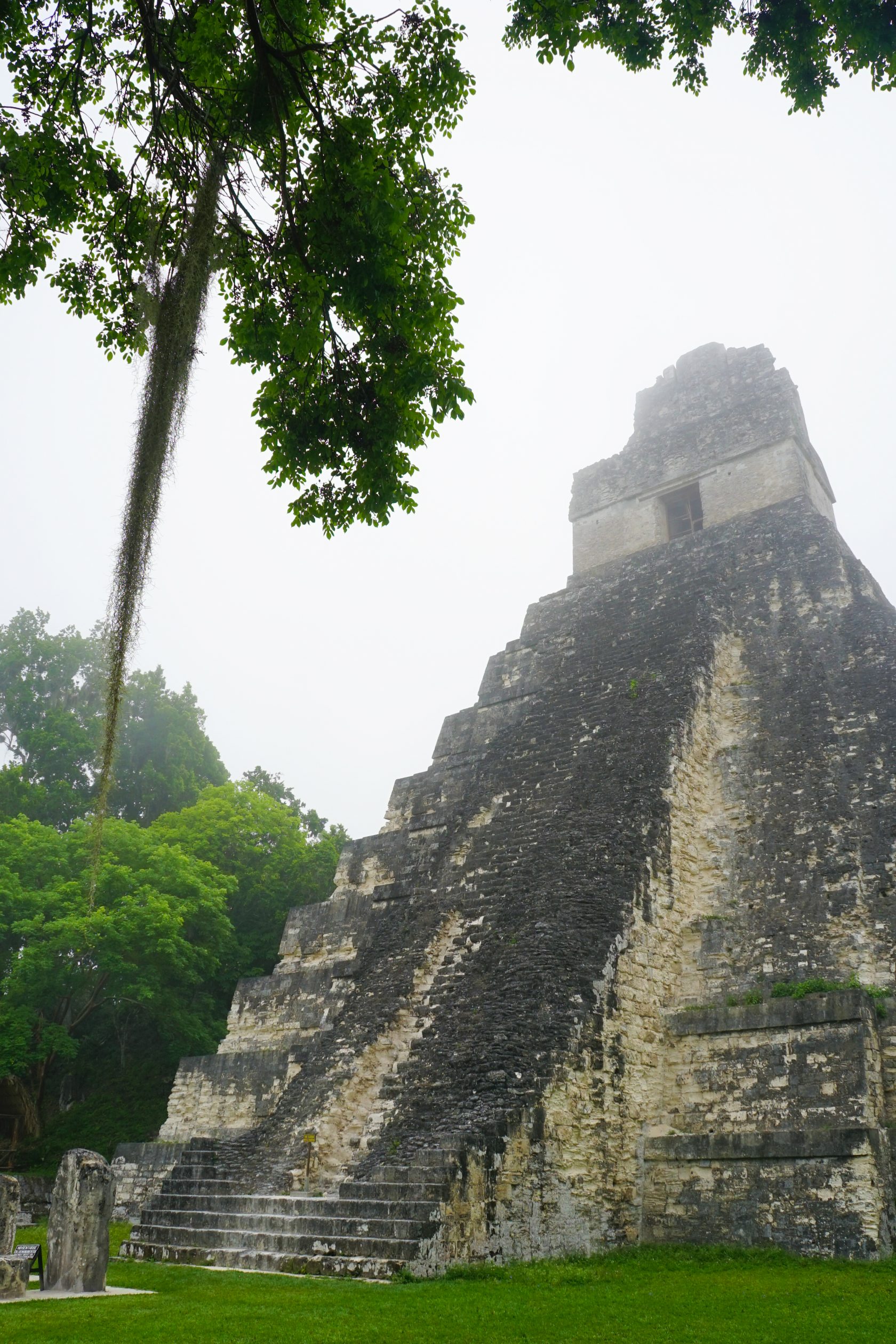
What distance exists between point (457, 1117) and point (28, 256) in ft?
24.2

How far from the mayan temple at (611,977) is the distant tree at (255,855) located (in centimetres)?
938

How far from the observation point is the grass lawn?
5.41 meters

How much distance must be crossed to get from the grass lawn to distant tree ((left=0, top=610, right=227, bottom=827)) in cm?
1990

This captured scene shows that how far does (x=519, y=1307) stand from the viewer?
6.21m

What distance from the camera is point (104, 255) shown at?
6.05m

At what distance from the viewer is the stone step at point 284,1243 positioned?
24.2 feet

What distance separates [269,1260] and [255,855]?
1759 cm

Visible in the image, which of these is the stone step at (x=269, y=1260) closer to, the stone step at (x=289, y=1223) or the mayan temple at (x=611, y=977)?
the mayan temple at (x=611, y=977)

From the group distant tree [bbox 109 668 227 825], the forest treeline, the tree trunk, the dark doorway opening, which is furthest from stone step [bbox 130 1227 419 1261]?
distant tree [bbox 109 668 227 825]

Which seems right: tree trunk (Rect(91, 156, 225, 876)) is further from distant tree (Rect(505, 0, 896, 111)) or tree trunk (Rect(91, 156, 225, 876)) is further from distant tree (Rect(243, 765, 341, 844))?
distant tree (Rect(243, 765, 341, 844))

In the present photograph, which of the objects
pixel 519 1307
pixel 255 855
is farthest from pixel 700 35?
pixel 255 855

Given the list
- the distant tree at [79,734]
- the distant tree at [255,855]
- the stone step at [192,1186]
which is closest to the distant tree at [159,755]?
the distant tree at [79,734]

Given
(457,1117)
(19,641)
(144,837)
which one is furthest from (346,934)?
(19,641)

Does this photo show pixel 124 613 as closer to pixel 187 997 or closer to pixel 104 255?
pixel 104 255
